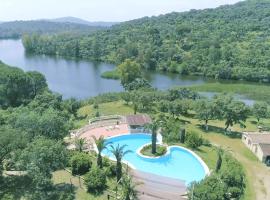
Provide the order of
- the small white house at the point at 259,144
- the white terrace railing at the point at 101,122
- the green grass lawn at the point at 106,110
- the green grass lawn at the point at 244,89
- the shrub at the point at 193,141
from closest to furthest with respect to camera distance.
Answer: the small white house at the point at 259,144 → the shrub at the point at 193,141 → the white terrace railing at the point at 101,122 → the green grass lawn at the point at 106,110 → the green grass lawn at the point at 244,89

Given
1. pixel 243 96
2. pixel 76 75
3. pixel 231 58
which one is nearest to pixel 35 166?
pixel 243 96

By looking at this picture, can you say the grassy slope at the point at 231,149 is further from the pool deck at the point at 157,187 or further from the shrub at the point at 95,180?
the pool deck at the point at 157,187

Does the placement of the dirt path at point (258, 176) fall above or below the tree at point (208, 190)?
below

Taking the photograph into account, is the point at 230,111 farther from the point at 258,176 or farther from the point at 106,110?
the point at 106,110

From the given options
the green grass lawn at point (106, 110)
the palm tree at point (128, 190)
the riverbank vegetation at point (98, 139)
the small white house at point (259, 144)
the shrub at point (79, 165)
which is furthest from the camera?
the green grass lawn at point (106, 110)

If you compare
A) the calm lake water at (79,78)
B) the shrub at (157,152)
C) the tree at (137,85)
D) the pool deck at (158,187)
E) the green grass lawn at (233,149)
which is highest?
the tree at (137,85)

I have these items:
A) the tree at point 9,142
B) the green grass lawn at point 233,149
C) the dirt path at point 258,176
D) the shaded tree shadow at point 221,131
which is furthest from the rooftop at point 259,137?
the tree at point 9,142

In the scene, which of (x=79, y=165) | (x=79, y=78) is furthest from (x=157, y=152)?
(x=79, y=78)

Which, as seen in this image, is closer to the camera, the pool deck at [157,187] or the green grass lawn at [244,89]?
the pool deck at [157,187]
